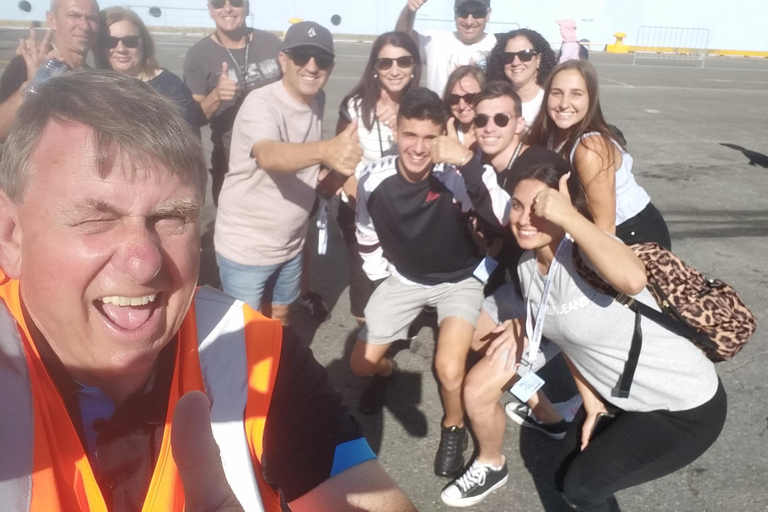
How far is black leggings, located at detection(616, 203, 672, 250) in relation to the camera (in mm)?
2998

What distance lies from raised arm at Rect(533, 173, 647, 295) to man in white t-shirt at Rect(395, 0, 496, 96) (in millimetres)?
2283

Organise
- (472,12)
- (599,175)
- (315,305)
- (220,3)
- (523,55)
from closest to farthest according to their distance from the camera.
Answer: (599,175)
(523,55)
(220,3)
(315,305)
(472,12)

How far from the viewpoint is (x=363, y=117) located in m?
3.55

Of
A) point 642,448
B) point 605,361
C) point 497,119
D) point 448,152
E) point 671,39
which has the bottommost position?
point 642,448

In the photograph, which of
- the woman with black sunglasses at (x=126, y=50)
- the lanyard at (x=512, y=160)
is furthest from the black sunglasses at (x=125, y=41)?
the lanyard at (x=512, y=160)

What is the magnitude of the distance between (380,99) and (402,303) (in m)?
1.25

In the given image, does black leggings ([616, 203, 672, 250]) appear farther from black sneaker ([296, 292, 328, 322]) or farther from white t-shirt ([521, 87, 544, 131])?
black sneaker ([296, 292, 328, 322])

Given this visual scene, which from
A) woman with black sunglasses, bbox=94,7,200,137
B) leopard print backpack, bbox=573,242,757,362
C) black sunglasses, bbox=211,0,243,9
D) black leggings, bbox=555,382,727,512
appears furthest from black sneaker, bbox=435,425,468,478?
black sunglasses, bbox=211,0,243,9

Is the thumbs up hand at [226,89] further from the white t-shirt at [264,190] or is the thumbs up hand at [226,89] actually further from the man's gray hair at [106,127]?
the man's gray hair at [106,127]

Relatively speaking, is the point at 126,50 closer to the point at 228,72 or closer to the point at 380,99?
the point at 228,72

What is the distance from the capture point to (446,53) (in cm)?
437

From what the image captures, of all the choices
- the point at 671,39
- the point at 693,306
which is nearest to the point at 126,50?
→ the point at 693,306

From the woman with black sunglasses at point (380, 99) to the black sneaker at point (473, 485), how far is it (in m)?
1.41

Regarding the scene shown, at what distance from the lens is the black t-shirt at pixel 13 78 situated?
297 cm
